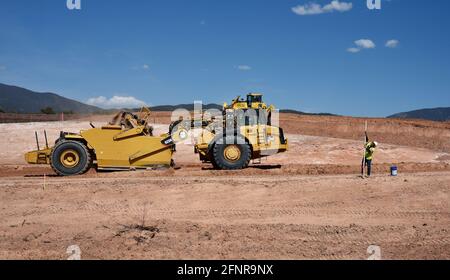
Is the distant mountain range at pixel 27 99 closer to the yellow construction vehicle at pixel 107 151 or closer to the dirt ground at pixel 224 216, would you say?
the yellow construction vehicle at pixel 107 151

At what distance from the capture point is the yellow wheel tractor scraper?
14.8 m

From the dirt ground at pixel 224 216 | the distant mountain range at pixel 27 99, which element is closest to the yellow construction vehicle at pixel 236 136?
the dirt ground at pixel 224 216

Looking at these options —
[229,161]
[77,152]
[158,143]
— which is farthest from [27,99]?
[229,161]

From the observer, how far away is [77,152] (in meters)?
14.9

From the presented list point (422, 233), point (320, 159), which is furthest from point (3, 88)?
point (422, 233)

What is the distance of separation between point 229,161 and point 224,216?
17.9ft

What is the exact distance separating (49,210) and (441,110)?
115 meters

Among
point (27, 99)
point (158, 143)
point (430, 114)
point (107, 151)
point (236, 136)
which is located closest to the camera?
point (107, 151)

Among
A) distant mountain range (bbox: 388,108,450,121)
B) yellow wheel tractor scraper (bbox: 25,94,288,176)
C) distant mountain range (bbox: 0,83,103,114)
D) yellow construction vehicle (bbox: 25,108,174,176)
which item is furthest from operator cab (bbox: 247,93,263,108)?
distant mountain range (bbox: 0,83,103,114)

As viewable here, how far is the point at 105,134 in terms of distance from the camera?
14.8 m

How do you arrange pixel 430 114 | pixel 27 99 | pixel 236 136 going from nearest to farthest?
1. pixel 236 136
2. pixel 430 114
3. pixel 27 99

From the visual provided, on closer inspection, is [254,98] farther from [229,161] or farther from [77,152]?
[77,152]

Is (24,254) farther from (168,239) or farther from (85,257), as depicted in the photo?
(168,239)

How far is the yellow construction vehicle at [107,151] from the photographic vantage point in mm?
14789
